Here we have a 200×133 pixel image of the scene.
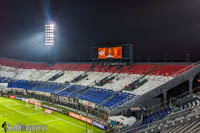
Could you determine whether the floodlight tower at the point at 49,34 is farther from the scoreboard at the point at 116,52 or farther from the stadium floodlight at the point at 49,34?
the scoreboard at the point at 116,52

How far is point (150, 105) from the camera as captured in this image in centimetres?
2653

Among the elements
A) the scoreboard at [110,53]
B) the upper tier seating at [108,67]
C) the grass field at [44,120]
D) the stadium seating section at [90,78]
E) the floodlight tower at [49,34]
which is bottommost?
the grass field at [44,120]

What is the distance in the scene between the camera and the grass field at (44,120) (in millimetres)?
25875

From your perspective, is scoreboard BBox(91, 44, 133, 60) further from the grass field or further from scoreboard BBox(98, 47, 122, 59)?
the grass field

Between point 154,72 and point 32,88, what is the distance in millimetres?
28573

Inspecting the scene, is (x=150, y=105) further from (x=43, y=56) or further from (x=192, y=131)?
(x=43, y=56)

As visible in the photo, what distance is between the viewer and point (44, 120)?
2969cm

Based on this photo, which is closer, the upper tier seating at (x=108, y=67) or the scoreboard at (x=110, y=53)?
the upper tier seating at (x=108, y=67)

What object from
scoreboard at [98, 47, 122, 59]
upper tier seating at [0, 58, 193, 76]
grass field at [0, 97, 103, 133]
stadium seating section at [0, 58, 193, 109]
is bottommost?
grass field at [0, 97, 103, 133]

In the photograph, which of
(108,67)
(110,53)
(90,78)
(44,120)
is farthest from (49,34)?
(44,120)

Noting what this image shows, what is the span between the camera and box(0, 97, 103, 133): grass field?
25875mm

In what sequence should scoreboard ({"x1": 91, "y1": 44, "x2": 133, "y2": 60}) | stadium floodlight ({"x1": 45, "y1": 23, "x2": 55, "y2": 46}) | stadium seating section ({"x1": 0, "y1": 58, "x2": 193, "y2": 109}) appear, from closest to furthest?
stadium seating section ({"x1": 0, "y1": 58, "x2": 193, "y2": 109}) → scoreboard ({"x1": 91, "y1": 44, "x2": 133, "y2": 60}) → stadium floodlight ({"x1": 45, "y1": 23, "x2": 55, "y2": 46})

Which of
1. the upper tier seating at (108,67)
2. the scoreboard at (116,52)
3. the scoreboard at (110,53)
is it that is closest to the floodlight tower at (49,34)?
the upper tier seating at (108,67)

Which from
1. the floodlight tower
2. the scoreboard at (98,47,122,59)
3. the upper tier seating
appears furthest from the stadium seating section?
the floodlight tower
